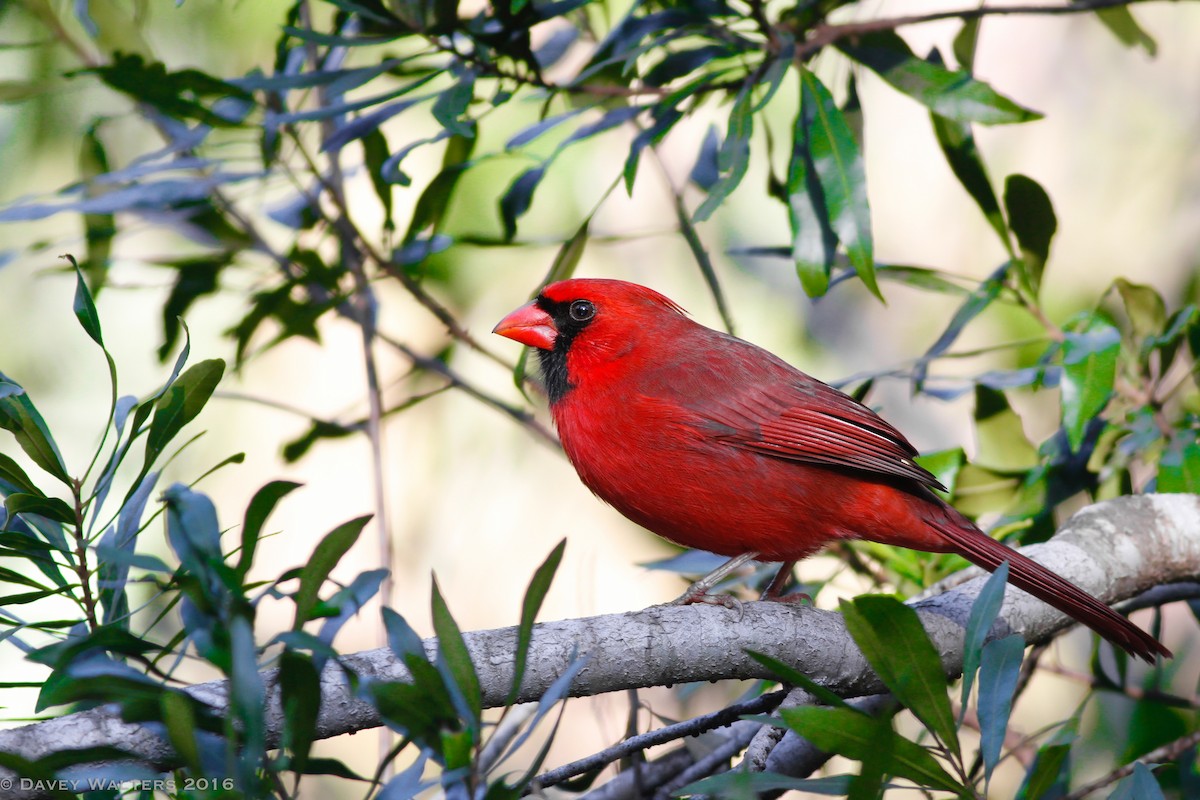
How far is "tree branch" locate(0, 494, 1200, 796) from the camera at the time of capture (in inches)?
→ 65.2

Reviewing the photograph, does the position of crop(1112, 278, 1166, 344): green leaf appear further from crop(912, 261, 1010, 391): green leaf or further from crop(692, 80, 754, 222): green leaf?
crop(692, 80, 754, 222): green leaf

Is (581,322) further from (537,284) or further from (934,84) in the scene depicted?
(537,284)

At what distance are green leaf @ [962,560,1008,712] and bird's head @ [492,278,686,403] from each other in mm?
1535

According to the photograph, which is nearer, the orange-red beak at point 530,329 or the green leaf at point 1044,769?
the green leaf at point 1044,769

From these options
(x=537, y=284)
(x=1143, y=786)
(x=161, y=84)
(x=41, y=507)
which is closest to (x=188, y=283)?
(x=161, y=84)

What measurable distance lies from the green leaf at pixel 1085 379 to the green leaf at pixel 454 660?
1.86m

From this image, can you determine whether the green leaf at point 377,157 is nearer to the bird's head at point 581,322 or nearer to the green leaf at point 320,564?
the bird's head at point 581,322

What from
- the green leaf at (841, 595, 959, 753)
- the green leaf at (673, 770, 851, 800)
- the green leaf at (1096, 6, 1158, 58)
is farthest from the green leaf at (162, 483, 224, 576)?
the green leaf at (1096, 6, 1158, 58)

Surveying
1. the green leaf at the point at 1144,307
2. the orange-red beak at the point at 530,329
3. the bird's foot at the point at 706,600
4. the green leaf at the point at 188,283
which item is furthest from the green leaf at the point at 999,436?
the green leaf at the point at 188,283

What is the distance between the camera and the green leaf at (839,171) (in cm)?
277

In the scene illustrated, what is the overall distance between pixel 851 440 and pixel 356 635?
12.0ft

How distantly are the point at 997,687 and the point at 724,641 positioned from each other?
51 centimetres

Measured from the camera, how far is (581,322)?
338cm

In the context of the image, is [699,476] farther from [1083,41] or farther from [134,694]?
[1083,41]
